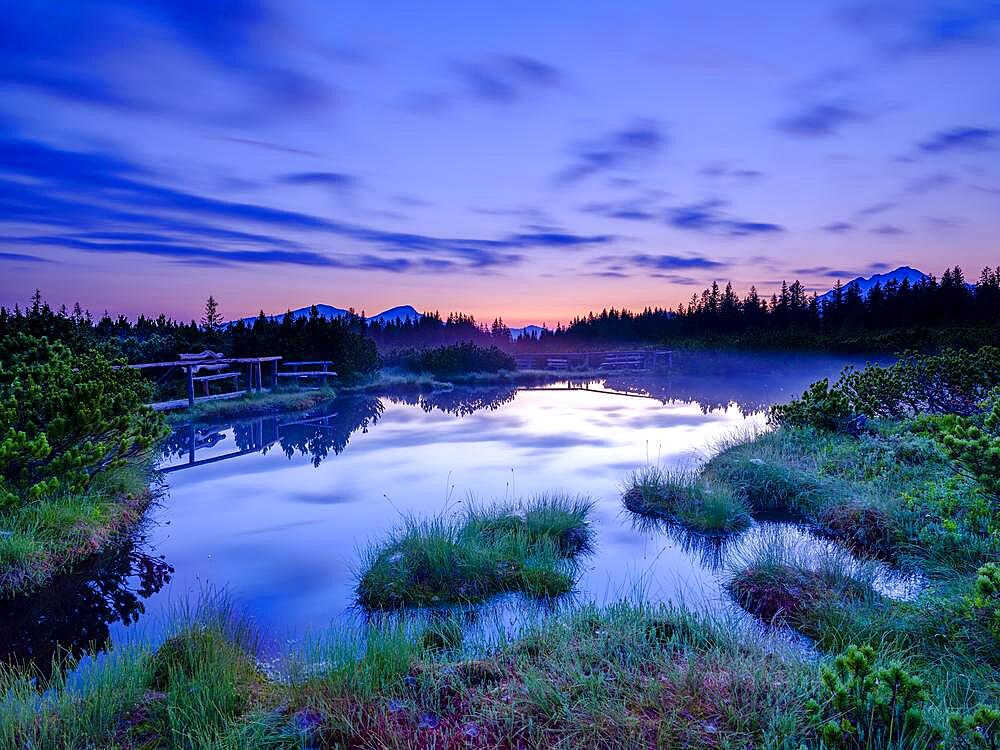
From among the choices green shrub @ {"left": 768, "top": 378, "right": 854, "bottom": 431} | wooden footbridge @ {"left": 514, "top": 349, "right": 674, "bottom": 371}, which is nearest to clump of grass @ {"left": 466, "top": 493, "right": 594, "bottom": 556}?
green shrub @ {"left": 768, "top": 378, "right": 854, "bottom": 431}

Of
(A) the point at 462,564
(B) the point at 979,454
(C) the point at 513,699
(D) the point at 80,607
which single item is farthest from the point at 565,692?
(D) the point at 80,607

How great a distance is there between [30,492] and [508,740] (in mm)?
6371

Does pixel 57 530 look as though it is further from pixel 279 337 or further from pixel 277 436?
pixel 279 337

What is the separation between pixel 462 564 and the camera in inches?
262

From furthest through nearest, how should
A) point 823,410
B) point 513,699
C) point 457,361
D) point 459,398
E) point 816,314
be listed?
point 816,314 → point 457,361 → point 459,398 → point 823,410 → point 513,699

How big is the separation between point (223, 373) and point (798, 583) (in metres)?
22.5

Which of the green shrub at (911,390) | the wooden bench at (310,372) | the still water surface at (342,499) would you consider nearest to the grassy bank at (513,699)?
the still water surface at (342,499)

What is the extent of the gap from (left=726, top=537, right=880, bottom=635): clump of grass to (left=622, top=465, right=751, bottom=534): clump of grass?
1574 millimetres

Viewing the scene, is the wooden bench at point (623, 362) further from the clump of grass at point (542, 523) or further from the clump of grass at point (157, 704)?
the clump of grass at point (157, 704)

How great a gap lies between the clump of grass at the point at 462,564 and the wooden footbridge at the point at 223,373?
1257 cm

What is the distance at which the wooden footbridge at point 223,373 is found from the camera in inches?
725

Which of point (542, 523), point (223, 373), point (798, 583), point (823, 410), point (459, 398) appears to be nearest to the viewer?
point (798, 583)

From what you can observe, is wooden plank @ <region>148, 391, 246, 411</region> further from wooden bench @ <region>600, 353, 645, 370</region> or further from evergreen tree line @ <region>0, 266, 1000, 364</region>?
wooden bench @ <region>600, 353, 645, 370</region>

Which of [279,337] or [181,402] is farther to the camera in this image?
[279,337]
